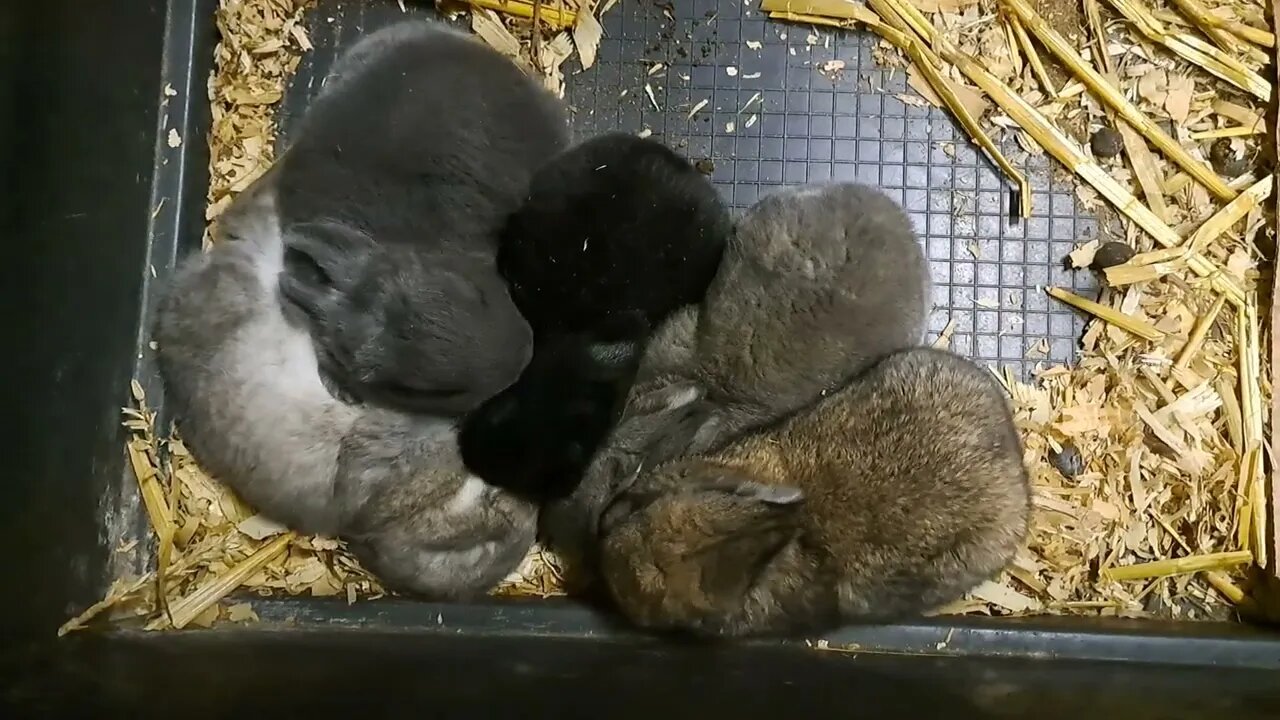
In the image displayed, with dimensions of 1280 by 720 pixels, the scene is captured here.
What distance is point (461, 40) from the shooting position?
2.15 metres

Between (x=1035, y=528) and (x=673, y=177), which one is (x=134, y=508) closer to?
(x=673, y=177)

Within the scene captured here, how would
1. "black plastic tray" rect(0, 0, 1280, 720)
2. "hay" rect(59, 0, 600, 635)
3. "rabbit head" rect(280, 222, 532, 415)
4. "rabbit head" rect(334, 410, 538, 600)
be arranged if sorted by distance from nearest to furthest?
"black plastic tray" rect(0, 0, 1280, 720) → "rabbit head" rect(280, 222, 532, 415) → "rabbit head" rect(334, 410, 538, 600) → "hay" rect(59, 0, 600, 635)

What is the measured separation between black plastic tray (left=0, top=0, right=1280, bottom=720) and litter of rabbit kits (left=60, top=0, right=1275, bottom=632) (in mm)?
68

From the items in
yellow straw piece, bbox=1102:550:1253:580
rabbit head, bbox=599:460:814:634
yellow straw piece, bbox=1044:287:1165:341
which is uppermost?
yellow straw piece, bbox=1044:287:1165:341

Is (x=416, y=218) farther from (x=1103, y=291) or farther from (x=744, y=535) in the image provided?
(x=1103, y=291)

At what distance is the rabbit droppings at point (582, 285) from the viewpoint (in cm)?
201

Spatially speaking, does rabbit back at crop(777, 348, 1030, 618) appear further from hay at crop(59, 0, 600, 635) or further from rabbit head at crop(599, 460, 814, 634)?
hay at crop(59, 0, 600, 635)

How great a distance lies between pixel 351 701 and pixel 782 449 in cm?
90

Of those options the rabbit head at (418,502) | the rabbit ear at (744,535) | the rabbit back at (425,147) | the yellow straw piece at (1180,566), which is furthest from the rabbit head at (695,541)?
the yellow straw piece at (1180,566)

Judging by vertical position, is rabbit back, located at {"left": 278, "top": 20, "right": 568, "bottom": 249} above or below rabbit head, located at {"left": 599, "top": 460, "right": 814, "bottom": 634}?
above

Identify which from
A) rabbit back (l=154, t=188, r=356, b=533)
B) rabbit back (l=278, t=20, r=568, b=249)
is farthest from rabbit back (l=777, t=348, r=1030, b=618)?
rabbit back (l=154, t=188, r=356, b=533)

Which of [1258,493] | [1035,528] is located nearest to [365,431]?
[1035,528]

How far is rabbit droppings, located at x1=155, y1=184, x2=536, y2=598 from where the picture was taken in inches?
83.0

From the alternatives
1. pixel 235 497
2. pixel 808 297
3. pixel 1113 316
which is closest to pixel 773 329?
pixel 808 297
